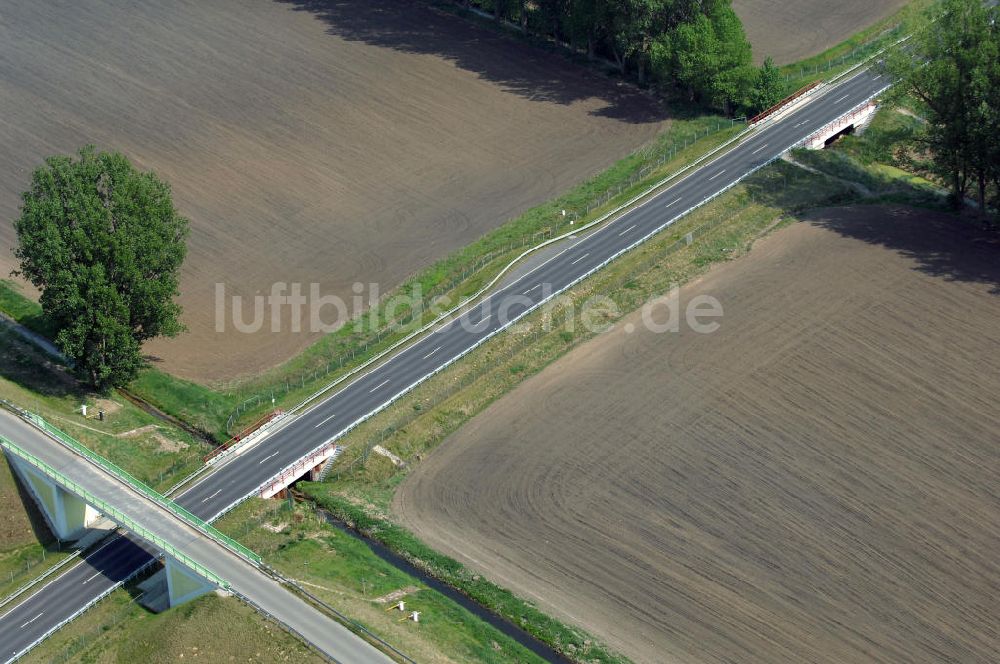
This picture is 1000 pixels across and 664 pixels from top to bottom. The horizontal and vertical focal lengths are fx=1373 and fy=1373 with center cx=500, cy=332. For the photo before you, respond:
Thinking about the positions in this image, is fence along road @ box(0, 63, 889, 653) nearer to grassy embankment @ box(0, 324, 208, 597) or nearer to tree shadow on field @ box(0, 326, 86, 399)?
grassy embankment @ box(0, 324, 208, 597)

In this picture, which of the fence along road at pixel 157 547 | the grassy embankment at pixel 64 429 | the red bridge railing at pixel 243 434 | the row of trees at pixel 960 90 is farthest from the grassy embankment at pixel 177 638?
the row of trees at pixel 960 90

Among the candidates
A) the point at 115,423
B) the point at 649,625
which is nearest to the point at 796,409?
the point at 649,625

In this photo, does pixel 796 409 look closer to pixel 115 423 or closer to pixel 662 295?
pixel 662 295

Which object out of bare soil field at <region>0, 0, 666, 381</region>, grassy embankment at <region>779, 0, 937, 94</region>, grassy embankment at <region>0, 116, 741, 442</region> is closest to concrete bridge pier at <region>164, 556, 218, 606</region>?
grassy embankment at <region>0, 116, 741, 442</region>

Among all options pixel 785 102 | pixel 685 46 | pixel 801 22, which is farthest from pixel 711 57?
pixel 801 22

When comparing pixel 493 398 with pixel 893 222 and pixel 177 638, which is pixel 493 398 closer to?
pixel 177 638

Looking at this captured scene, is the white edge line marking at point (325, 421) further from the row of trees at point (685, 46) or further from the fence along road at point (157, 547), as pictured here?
the row of trees at point (685, 46)

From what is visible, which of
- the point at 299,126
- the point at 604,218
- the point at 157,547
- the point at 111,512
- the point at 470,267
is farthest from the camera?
the point at 299,126
